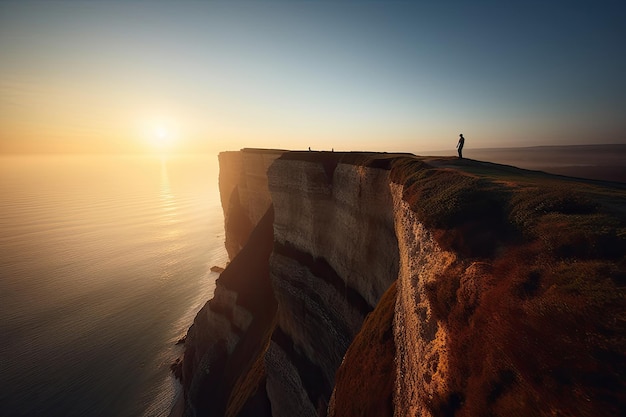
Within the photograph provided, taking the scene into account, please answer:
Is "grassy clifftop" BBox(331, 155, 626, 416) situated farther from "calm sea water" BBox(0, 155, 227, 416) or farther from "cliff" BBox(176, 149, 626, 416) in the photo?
"calm sea water" BBox(0, 155, 227, 416)

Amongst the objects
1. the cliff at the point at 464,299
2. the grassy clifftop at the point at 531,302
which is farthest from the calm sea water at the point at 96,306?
the grassy clifftop at the point at 531,302

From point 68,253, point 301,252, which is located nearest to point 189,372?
point 301,252

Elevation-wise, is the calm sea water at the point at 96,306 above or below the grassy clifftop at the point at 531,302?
below

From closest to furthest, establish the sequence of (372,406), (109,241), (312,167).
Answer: (372,406), (312,167), (109,241)

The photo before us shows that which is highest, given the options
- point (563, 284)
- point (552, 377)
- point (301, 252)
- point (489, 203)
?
point (489, 203)

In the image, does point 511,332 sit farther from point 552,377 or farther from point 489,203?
point 489,203

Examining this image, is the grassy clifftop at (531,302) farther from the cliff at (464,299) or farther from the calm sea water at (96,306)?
the calm sea water at (96,306)
